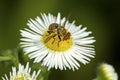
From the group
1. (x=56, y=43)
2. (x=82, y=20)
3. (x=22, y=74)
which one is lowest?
(x=22, y=74)

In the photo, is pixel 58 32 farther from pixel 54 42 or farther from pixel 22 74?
pixel 22 74

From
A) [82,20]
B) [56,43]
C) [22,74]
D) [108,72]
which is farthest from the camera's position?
[82,20]

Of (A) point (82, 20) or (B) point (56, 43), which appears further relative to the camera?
(A) point (82, 20)

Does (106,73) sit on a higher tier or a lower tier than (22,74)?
lower

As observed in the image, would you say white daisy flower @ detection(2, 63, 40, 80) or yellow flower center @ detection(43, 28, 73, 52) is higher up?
yellow flower center @ detection(43, 28, 73, 52)

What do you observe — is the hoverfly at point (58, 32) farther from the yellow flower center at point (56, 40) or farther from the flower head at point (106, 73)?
the flower head at point (106, 73)

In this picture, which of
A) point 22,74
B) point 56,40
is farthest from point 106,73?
point 22,74

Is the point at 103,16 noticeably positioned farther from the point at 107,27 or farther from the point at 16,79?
the point at 16,79

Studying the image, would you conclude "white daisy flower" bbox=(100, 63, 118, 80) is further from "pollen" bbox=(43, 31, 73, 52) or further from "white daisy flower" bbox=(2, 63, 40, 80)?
"white daisy flower" bbox=(2, 63, 40, 80)

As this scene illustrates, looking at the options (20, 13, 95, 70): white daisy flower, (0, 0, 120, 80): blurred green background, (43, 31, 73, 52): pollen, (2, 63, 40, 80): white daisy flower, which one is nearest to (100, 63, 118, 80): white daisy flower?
(20, 13, 95, 70): white daisy flower
